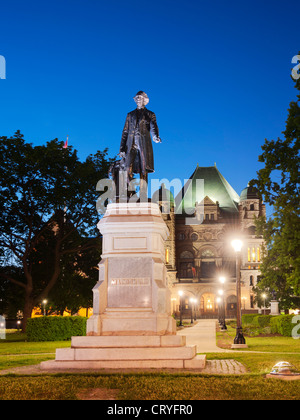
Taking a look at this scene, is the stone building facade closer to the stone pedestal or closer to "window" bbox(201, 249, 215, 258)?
"window" bbox(201, 249, 215, 258)

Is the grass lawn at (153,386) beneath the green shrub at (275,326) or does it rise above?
above

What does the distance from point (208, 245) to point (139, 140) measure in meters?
70.5

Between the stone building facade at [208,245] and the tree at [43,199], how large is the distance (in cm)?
4174

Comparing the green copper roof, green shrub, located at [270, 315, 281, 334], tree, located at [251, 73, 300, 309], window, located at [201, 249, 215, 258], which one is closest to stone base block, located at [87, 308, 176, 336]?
tree, located at [251, 73, 300, 309]

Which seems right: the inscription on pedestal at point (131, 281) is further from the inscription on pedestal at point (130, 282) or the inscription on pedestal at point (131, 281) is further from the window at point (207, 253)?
the window at point (207, 253)

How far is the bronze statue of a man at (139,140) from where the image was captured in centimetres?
1189

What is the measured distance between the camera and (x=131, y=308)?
1029 centimetres

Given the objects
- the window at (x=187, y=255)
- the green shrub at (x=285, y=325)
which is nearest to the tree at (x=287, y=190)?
the green shrub at (x=285, y=325)

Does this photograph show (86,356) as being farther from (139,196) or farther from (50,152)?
(50,152)

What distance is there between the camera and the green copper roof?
285ft

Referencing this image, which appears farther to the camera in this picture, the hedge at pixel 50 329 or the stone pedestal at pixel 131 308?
the hedge at pixel 50 329
